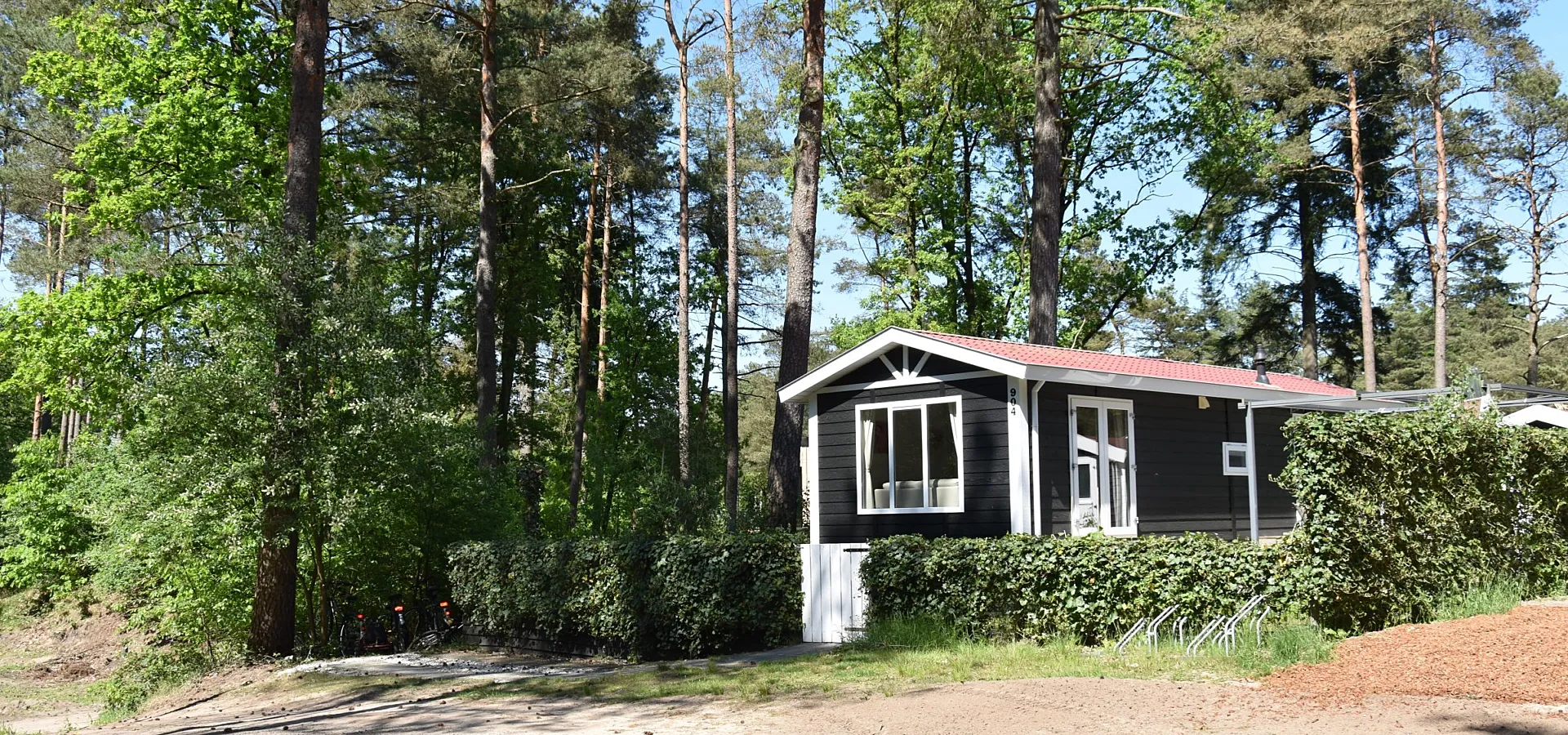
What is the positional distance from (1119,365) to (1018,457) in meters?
3.23

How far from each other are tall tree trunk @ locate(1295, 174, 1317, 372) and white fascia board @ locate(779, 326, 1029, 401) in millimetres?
17699

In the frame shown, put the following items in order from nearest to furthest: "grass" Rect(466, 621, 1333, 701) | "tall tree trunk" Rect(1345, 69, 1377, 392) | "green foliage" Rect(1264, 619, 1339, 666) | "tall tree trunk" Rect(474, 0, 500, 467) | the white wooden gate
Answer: "green foliage" Rect(1264, 619, 1339, 666), "grass" Rect(466, 621, 1333, 701), the white wooden gate, "tall tree trunk" Rect(474, 0, 500, 467), "tall tree trunk" Rect(1345, 69, 1377, 392)

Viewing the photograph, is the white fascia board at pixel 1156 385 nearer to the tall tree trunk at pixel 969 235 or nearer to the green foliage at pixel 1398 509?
the green foliage at pixel 1398 509

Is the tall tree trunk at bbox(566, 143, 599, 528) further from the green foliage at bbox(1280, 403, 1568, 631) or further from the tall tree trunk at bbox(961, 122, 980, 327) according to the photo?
the green foliage at bbox(1280, 403, 1568, 631)

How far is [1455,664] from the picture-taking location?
759 cm

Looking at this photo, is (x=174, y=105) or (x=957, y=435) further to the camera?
(x=174, y=105)

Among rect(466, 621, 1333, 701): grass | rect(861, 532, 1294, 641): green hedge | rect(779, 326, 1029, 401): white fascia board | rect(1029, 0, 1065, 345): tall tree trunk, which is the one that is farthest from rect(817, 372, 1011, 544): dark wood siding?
rect(1029, 0, 1065, 345): tall tree trunk

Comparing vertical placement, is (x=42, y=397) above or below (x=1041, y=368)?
above

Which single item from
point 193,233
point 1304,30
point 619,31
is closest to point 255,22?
point 193,233

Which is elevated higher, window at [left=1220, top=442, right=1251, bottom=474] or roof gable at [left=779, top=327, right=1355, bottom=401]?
roof gable at [left=779, top=327, right=1355, bottom=401]

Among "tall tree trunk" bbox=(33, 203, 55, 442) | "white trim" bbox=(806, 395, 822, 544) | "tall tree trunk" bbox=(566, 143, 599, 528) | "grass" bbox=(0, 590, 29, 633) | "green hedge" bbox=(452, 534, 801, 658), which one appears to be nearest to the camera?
"green hedge" bbox=(452, 534, 801, 658)

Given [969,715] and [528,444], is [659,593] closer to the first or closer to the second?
[969,715]

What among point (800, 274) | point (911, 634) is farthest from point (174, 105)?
point (911, 634)

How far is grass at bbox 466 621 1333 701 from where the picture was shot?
840 cm
